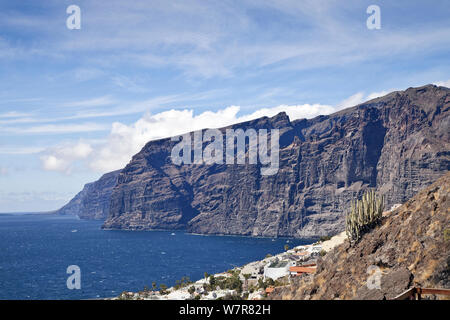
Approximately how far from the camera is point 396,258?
79.3 ft

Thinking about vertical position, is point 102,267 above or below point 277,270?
below

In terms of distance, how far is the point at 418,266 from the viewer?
2219 cm

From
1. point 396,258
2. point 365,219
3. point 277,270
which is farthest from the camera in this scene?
point 277,270

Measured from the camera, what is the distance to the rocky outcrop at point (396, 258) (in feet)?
69.3

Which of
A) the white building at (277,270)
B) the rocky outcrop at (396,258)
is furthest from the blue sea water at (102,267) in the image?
the rocky outcrop at (396,258)

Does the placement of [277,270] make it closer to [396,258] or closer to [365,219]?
[365,219]

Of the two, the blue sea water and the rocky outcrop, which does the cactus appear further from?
the blue sea water

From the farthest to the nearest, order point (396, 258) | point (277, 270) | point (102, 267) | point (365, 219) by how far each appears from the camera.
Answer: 1. point (102, 267)
2. point (277, 270)
3. point (365, 219)
4. point (396, 258)

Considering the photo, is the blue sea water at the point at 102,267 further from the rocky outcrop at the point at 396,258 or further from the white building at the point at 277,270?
the rocky outcrop at the point at 396,258

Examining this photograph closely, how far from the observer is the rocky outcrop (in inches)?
832

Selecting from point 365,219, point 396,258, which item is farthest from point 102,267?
point 396,258

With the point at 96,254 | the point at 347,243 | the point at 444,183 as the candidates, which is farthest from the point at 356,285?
the point at 96,254

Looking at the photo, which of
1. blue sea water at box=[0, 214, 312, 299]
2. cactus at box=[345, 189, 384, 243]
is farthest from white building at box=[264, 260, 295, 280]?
blue sea water at box=[0, 214, 312, 299]
